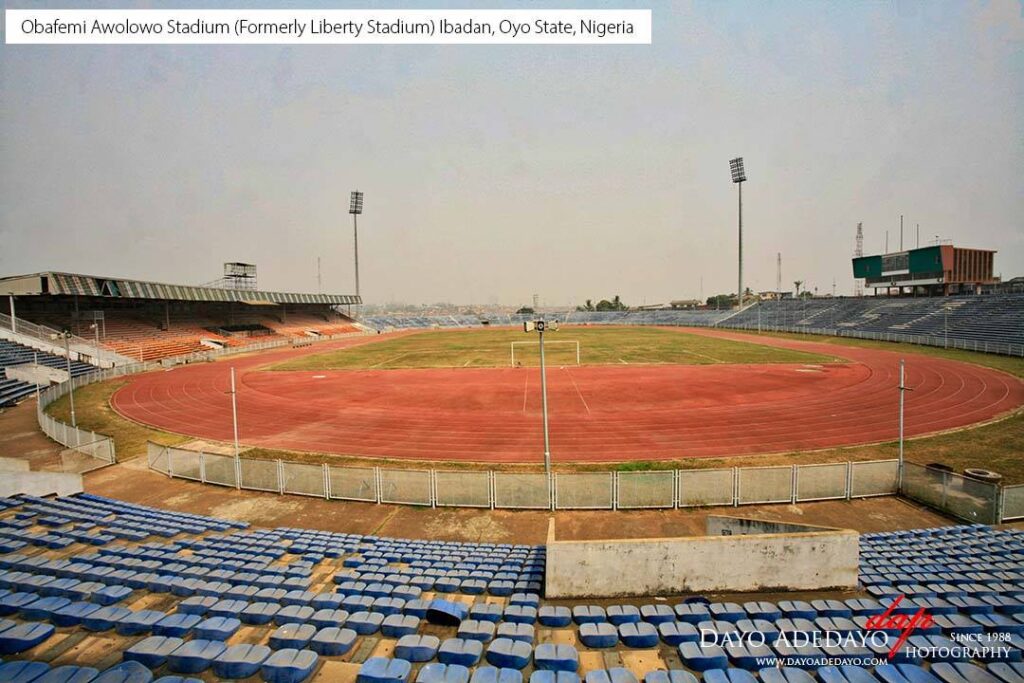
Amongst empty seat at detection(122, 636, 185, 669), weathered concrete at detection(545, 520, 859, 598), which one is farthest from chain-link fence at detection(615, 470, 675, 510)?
empty seat at detection(122, 636, 185, 669)

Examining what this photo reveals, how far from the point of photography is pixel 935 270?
70.7 meters

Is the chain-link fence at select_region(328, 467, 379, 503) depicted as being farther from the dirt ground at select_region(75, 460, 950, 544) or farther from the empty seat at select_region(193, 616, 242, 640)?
the empty seat at select_region(193, 616, 242, 640)

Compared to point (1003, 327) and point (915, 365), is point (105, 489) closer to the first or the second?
point (915, 365)

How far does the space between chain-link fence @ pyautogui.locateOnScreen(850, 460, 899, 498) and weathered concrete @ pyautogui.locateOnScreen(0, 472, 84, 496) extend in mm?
24574

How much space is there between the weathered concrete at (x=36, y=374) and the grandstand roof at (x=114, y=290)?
417 inches

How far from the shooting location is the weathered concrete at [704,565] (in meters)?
8.42

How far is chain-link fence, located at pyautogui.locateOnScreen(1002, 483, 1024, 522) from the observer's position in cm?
1184

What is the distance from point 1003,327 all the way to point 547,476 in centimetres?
6452

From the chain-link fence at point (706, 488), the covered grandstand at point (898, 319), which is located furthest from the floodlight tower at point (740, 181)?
the chain-link fence at point (706, 488)

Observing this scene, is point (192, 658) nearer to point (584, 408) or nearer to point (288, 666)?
point (288, 666)

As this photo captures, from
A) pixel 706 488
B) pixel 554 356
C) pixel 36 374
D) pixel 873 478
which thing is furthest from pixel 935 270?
pixel 36 374

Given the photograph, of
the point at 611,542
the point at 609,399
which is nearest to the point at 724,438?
the point at 609,399

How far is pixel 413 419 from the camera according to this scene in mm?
25484
